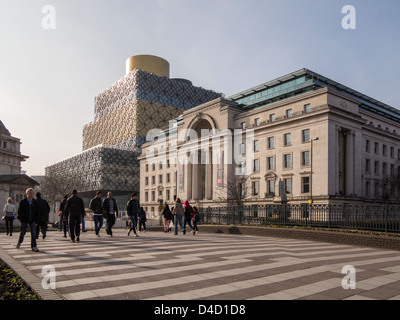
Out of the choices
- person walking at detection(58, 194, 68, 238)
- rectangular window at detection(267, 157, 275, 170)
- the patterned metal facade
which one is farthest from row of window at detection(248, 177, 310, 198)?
the patterned metal facade

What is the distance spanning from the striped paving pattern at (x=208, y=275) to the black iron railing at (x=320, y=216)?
18.0 feet

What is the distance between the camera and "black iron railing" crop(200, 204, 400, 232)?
15409 millimetres

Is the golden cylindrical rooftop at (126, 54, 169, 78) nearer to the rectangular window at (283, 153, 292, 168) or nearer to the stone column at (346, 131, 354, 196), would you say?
the rectangular window at (283, 153, 292, 168)

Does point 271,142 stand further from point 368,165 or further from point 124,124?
point 124,124

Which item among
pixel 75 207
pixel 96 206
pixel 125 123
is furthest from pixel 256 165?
pixel 125 123

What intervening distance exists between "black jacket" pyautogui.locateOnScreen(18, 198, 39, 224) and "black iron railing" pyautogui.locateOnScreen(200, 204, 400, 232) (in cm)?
1315

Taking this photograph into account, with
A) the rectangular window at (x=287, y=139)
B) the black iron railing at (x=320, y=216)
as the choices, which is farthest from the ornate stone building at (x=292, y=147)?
the black iron railing at (x=320, y=216)

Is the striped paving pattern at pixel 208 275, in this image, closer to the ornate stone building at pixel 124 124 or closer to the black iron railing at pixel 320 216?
the black iron railing at pixel 320 216

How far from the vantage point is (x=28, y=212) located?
37.2 feet

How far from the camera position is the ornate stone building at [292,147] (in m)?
47.6

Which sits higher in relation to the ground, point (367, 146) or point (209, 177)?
point (367, 146)

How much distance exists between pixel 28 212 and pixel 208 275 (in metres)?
6.95
